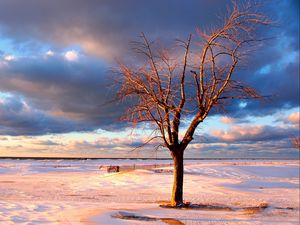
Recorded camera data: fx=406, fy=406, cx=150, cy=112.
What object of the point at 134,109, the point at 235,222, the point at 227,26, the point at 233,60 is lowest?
the point at 235,222

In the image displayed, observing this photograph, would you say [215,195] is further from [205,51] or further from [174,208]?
[205,51]

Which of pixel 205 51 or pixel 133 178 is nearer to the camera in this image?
pixel 205 51

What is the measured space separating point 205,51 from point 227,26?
142cm

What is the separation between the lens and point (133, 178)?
37.0 meters

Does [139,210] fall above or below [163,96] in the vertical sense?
below

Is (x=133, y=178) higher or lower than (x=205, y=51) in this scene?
lower

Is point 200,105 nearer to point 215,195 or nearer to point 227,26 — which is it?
point 227,26

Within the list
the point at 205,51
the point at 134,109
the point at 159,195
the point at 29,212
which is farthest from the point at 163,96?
the point at 159,195

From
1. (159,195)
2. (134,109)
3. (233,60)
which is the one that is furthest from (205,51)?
(159,195)

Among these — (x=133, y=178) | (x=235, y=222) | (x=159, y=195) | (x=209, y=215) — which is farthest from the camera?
(x=133, y=178)

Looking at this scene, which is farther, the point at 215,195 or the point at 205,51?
the point at 215,195

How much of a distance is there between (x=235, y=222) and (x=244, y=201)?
905cm

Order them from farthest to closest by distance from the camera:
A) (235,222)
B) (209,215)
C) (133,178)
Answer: (133,178) → (209,215) → (235,222)

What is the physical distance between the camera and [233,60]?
58.2ft
